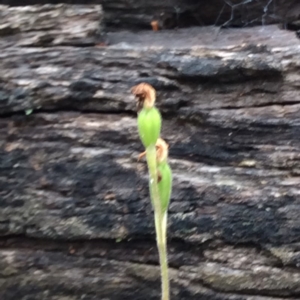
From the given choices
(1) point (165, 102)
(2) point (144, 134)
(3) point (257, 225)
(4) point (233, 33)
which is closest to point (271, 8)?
(4) point (233, 33)

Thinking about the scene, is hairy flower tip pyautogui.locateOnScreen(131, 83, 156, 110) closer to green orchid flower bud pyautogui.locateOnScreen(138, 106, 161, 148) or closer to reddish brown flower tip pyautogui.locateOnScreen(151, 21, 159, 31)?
green orchid flower bud pyautogui.locateOnScreen(138, 106, 161, 148)

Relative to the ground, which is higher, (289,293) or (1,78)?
(1,78)

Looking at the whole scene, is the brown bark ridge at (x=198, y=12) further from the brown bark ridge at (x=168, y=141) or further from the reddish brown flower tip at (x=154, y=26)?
the brown bark ridge at (x=168, y=141)

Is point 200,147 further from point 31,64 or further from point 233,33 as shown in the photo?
point 31,64

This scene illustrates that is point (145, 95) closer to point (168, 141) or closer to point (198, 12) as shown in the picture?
point (168, 141)

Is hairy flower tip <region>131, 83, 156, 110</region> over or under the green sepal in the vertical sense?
over

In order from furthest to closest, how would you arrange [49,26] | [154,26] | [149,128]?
[154,26], [49,26], [149,128]

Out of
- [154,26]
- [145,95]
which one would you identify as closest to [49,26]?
[154,26]

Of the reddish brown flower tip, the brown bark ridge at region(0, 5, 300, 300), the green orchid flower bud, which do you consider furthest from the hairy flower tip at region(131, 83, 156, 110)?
the reddish brown flower tip
